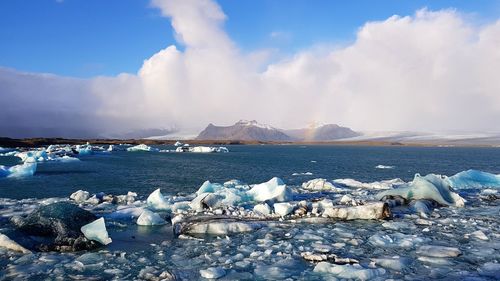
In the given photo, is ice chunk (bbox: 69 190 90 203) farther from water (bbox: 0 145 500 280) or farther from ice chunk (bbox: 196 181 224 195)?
ice chunk (bbox: 196 181 224 195)

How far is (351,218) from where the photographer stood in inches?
497

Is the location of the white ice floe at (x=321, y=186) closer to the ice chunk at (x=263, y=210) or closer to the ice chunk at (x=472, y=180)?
the ice chunk at (x=472, y=180)

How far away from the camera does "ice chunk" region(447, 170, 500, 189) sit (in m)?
21.5

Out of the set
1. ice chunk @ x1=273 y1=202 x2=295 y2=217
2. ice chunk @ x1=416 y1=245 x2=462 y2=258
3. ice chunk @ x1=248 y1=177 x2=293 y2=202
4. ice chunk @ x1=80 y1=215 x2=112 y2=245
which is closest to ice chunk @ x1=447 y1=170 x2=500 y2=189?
ice chunk @ x1=248 y1=177 x2=293 y2=202

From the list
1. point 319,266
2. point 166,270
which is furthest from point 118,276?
point 319,266

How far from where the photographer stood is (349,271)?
7465 millimetres

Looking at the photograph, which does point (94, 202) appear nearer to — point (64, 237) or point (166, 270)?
point (64, 237)

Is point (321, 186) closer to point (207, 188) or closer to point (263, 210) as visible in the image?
point (207, 188)

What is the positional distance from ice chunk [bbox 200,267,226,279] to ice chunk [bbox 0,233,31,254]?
4.25 metres

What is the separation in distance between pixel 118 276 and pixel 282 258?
3366 millimetres

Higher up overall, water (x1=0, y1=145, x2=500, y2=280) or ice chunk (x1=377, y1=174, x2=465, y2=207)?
ice chunk (x1=377, y1=174, x2=465, y2=207)

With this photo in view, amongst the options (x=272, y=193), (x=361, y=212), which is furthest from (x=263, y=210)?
(x=361, y=212)

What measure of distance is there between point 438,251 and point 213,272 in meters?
5.10

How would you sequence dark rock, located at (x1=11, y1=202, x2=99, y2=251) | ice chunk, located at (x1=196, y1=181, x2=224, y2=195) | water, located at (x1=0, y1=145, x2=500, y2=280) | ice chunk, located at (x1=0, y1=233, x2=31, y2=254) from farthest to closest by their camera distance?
ice chunk, located at (x1=196, y1=181, x2=224, y2=195) < dark rock, located at (x1=11, y1=202, x2=99, y2=251) < ice chunk, located at (x1=0, y1=233, x2=31, y2=254) < water, located at (x1=0, y1=145, x2=500, y2=280)
